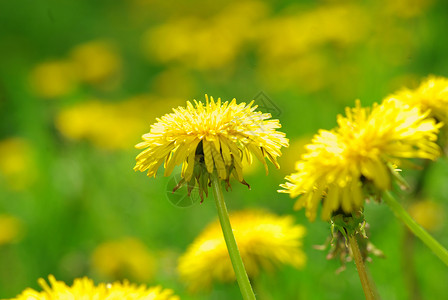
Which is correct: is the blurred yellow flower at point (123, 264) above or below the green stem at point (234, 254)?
above

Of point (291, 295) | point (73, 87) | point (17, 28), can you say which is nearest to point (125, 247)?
point (291, 295)

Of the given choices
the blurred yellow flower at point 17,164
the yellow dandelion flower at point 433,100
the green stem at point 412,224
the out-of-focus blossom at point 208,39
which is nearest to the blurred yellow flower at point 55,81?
the blurred yellow flower at point 17,164

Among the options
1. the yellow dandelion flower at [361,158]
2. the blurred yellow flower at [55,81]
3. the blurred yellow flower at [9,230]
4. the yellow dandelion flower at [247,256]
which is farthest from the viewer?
the blurred yellow flower at [55,81]

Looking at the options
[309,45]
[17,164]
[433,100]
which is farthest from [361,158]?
[17,164]

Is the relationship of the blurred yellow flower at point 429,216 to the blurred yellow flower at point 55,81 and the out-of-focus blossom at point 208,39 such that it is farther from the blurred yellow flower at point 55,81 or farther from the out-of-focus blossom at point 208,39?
the blurred yellow flower at point 55,81

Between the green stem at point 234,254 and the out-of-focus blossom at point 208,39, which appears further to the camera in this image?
the out-of-focus blossom at point 208,39

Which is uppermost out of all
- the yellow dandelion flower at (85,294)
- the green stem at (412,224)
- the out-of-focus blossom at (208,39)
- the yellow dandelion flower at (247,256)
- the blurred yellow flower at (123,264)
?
the out-of-focus blossom at (208,39)

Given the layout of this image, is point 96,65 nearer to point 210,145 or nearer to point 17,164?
point 17,164

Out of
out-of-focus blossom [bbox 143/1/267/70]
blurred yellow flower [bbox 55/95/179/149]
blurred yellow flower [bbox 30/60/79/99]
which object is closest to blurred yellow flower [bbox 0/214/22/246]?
blurred yellow flower [bbox 55/95/179/149]
